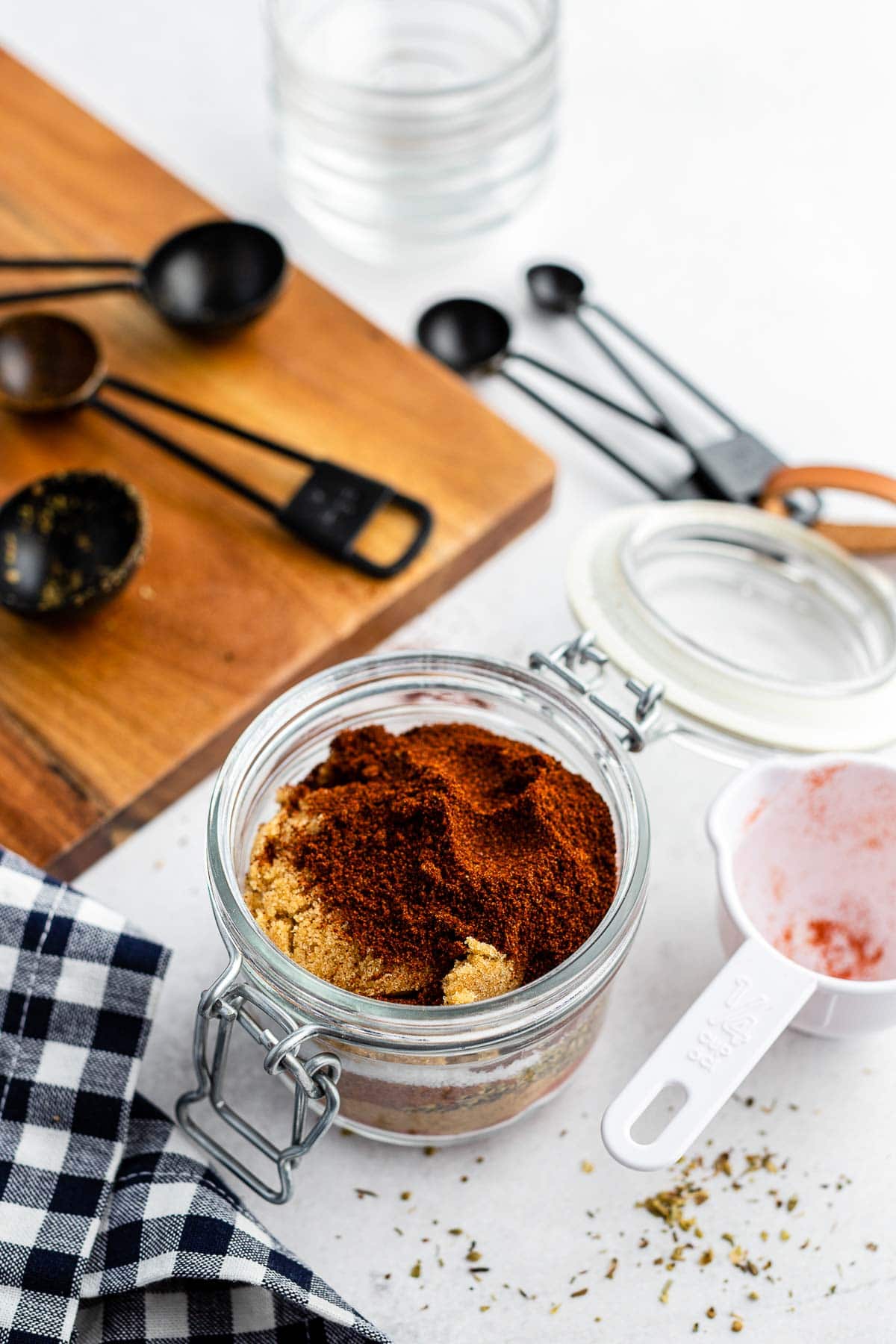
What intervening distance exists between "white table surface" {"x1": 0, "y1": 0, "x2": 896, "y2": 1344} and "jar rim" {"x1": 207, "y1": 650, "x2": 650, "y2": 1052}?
7.0 inches

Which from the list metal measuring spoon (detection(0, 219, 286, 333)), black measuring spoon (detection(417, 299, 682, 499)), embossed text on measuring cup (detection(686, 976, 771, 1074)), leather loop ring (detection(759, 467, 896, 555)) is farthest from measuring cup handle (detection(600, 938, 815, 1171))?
metal measuring spoon (detection(0, 219, 286, 333))

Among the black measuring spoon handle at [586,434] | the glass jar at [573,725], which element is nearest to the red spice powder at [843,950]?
the glass jar at [573,725]

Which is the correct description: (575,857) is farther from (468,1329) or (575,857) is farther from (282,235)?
(282,235)

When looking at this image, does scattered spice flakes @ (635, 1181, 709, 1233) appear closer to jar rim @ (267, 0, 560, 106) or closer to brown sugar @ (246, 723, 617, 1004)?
brown sugar @ (246, 723, 617, 1004)

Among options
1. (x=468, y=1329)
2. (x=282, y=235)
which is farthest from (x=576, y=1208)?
(x=282, y=235)

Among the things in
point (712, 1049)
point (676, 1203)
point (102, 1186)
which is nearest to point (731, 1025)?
point (712, 1049)

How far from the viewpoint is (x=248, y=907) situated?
709 mm

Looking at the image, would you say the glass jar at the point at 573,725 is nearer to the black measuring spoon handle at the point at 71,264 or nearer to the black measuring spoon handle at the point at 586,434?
the black measuring spoon handle at the point at 586,434

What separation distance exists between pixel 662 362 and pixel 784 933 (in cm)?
58

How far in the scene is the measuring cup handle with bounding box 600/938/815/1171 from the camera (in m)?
0.63

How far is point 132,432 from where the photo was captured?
1.13m

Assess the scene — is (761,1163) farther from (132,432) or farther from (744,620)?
(132,432)

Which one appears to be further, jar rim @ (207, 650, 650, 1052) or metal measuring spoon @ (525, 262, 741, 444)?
metal measuring spoon @ (525, 262, 741, 444)

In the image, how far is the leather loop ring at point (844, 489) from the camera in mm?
962
